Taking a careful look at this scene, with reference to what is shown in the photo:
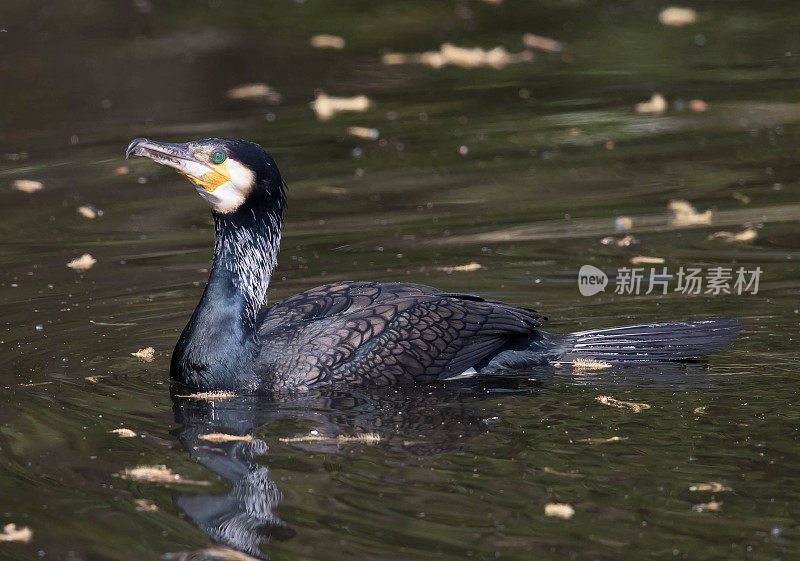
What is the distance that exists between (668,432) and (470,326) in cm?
164

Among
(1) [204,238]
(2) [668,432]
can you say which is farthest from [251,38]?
(2) [668,432]

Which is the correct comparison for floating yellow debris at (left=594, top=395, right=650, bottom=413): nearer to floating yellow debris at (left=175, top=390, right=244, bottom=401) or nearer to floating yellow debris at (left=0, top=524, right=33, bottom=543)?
floating yellow debris at (left=175, top=390, right=244, bottom=401)

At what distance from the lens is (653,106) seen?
47.3ft

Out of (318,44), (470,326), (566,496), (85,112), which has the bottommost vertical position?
(566,496)

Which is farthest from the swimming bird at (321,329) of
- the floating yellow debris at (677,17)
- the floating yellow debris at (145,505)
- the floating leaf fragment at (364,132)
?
the floating yellow debris at (677,17)

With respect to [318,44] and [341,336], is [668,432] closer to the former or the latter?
[341,336]

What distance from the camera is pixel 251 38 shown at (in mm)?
16609

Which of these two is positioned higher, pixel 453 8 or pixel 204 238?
pixel 453 8

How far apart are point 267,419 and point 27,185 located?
20.0 ft

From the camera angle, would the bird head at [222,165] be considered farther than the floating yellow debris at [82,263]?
No

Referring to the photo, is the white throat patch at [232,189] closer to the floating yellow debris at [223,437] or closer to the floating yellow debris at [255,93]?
the floating yellow debris at [223,437]

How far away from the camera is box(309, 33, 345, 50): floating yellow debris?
16594 millimetres

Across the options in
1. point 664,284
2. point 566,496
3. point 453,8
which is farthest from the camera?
point 453,8

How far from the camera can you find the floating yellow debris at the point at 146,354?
8.67 metres
